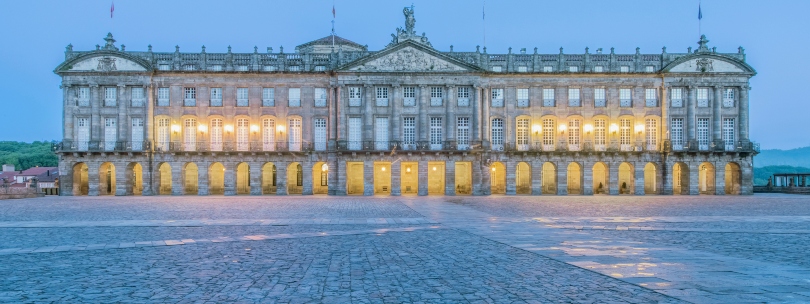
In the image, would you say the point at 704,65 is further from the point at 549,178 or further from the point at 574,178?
the point at 549,178

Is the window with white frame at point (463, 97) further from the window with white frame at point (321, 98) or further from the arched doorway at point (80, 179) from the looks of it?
the arched doorway at point (80, 179)

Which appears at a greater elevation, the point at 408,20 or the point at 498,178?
the point at 408,20

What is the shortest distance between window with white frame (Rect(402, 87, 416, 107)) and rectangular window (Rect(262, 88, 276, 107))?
10.8 meters

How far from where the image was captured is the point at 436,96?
170 feet

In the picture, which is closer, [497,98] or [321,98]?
[321,98]

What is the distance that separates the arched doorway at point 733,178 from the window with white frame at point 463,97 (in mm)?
23091

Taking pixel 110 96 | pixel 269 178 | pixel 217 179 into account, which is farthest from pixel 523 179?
pixel 110 96

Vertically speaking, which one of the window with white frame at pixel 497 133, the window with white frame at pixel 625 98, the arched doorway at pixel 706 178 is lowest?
the arched doorway at pixel 706 178

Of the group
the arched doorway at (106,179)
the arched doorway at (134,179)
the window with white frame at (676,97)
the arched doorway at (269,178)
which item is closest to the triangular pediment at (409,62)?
the arched doorway at (269,178)

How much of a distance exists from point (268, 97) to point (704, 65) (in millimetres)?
36271

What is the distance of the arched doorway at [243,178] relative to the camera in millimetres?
55250

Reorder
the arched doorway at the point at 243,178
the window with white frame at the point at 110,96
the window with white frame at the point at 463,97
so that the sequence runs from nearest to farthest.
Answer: the window with white frame at the point at 110,96 < the window with white frame at the point at 463,97 < the arched doorway at the point at 243,178

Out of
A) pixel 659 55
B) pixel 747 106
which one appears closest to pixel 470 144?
pixel 659 55

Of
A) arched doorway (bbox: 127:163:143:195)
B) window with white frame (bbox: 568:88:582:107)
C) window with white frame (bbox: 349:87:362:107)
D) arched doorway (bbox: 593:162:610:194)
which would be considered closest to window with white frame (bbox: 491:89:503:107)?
window with white frame (bbox: 568:88:582:107)
